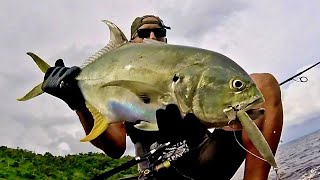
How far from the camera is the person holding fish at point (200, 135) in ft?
11.3

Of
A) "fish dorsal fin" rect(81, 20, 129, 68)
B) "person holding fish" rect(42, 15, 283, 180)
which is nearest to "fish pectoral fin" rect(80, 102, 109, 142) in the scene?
"person holding fish" rect(42, 15, 283, 180)

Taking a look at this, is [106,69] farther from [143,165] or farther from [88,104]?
[143,165]

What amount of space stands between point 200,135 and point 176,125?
1.07 feet

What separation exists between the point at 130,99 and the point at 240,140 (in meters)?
1.06

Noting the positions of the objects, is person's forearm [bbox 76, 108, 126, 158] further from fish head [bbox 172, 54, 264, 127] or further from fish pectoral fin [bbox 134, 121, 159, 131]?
fish head [bbox 172, 54, 264, 127]

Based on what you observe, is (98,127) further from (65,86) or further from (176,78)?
(176,78)

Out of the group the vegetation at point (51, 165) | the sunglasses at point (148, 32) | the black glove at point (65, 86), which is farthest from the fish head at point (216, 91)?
the vegetation at point (51, 165)

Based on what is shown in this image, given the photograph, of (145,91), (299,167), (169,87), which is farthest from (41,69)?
(299,167)

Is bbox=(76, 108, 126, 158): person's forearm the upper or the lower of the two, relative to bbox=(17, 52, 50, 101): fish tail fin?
lower

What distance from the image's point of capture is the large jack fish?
2904 millimetres

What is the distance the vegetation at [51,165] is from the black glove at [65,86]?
11.7 metres

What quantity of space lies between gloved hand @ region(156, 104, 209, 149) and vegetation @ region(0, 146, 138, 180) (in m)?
12.2

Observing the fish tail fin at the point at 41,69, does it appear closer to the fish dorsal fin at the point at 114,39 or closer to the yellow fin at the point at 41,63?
the yellow fin at the point at 41,63

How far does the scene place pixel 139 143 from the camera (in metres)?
4.79
